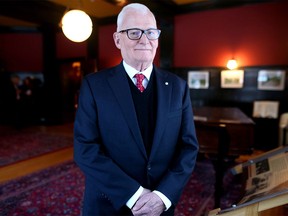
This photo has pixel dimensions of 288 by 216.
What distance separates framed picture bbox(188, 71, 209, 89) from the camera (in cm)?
640

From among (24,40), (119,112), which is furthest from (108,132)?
(24,40)

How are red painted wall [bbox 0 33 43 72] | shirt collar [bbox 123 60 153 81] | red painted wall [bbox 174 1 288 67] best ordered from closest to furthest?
1. shirt collar [bbox 123 60 153 81]
2. red painted wall [bbox 174 1 288 67]
3. red painted wall [bbox 0 33 43 72]

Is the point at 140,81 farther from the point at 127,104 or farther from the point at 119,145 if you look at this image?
the point at 119,145

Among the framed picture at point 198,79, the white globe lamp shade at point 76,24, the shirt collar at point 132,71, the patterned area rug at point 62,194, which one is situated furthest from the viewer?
the framed picture at point 198,79

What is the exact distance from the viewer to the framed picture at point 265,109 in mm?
5656

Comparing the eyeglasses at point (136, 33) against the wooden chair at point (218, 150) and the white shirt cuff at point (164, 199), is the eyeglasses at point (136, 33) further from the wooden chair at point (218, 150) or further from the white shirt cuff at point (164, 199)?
the wooden chair at point (218, 150)

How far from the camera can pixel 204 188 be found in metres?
3.60

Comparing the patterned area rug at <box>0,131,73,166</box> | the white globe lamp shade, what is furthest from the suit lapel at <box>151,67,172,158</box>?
the patterned area rug at <box>0,131,73,166</box>

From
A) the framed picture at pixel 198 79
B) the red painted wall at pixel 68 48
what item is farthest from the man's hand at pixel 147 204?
the red painted wall at pixel 68 48

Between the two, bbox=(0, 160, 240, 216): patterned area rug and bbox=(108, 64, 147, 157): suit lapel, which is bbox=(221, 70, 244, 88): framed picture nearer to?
bbox=(0, 160, 240, 216): patterned area rug

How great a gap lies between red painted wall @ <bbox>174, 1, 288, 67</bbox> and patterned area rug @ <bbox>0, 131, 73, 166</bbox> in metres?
3.78

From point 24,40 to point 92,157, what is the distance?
9.93 meters

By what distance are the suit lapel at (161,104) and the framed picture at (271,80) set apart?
17.0 ft

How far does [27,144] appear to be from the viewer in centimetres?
588
